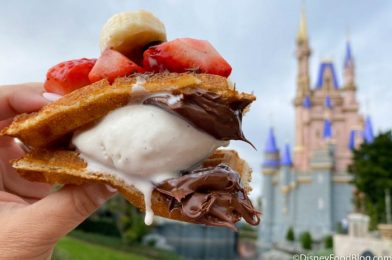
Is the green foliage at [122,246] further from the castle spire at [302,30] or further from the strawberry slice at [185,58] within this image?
the castle spire at [302,30]

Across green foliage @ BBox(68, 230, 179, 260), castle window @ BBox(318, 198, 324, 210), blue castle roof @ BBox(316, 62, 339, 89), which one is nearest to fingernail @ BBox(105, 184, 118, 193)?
green foliage @ BBox(68, 230, 179, 260)

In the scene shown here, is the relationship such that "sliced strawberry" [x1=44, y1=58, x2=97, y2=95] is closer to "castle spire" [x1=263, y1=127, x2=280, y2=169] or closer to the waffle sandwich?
the waffle sandwich

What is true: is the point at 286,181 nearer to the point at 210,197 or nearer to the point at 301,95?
the point at 301,95

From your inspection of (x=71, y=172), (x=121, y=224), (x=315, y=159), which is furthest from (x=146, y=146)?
(x=315, y=159)

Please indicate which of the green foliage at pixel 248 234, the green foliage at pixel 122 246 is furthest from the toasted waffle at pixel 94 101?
the green foliage at pixel 248 234

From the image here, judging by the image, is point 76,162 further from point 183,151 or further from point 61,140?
point 183,151

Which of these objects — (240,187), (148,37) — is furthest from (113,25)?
(240,187)
